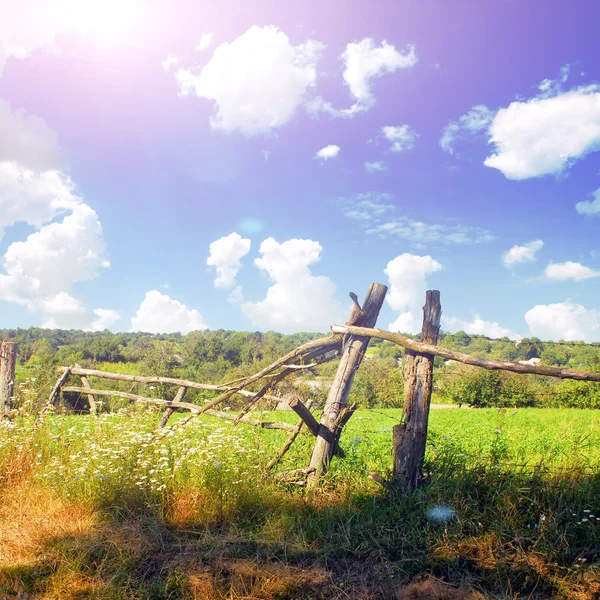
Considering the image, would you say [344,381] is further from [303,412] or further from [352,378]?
[303,412]

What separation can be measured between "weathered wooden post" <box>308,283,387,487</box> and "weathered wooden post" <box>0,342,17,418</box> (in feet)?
21.6

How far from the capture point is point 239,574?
3512mm

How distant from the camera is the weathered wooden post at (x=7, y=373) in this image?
8820 millimetres

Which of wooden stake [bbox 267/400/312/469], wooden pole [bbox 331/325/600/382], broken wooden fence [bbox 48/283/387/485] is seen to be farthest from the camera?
wooden stake [bbox 267/400/312/469]

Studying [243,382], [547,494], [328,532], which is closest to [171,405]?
[243,382]

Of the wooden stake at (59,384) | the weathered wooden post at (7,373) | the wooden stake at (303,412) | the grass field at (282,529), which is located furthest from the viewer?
the wooden stake at (59,384)

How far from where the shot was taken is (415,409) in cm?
462

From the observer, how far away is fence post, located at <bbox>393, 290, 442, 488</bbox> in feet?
15.0

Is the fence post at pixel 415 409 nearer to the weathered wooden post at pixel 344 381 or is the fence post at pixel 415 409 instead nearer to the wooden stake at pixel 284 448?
the weathered wooden post at pixel 344 381

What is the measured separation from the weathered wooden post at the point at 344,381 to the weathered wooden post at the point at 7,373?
659cm

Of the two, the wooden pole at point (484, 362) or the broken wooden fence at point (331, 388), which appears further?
the broken wooden fence at point (331, 388)

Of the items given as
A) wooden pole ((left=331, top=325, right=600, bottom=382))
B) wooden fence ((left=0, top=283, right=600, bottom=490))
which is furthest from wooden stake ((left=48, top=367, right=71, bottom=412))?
wooden pole ((left=331, top=325, right=600, bottom=382))

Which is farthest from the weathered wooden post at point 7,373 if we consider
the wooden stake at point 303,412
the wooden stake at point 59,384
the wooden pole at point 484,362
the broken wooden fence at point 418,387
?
the broken wooden fence at point 418,387

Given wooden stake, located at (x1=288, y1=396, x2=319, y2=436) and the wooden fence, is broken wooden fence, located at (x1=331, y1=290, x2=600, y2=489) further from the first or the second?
wooden stake, located at (x1=288, y1=396, x2=319, y2=436)
